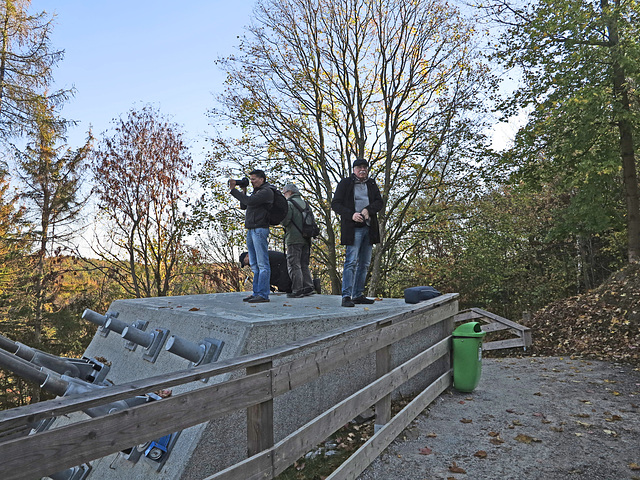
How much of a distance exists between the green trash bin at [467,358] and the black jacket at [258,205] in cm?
321

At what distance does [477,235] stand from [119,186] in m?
11.4

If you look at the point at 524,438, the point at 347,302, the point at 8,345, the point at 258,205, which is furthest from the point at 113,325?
the point at 524,438

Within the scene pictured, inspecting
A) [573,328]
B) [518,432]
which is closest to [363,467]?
[518,432]

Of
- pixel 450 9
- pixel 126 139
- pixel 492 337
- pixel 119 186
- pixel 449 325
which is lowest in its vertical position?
pixel 492 337

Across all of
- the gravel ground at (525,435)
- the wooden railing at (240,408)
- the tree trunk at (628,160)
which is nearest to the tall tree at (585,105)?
the tree trunk at (628,160)

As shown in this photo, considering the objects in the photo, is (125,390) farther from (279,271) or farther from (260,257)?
(279,271)

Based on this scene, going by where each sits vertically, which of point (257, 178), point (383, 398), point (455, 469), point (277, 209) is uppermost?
point (257, 178)

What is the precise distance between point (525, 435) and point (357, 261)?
2825 millimetres

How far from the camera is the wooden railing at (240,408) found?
173 cm

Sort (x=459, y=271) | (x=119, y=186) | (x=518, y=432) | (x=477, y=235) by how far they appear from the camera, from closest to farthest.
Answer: (x=518, y=432) → (x=119, y=186) → (x=477, y=235) → (x=459, y=271)

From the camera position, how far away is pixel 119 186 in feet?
45.6

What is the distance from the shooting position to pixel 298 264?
7.94m

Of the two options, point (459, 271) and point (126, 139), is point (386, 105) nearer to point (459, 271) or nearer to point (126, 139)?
point (459, 271)

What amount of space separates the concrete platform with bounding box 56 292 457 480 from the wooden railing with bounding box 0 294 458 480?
70cm
